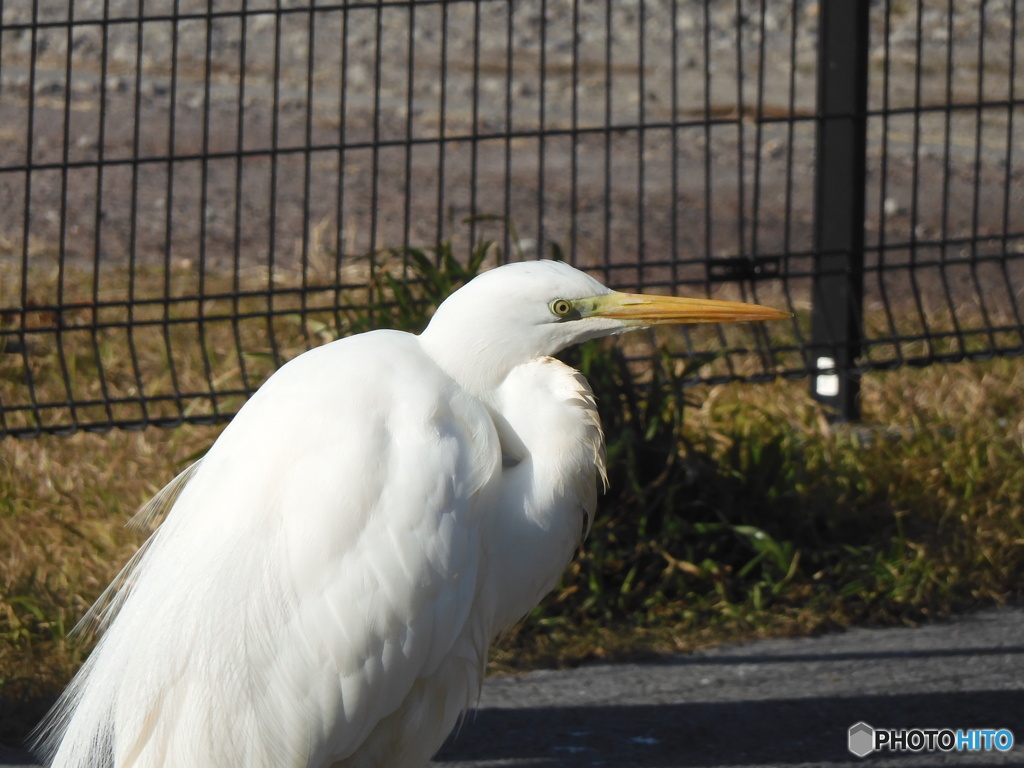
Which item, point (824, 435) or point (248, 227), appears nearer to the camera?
point (824, 435)

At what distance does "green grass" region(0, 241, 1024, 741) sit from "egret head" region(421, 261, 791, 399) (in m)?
1.35

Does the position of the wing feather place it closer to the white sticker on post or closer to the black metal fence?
the black metal fence

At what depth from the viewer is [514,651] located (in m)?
3.56

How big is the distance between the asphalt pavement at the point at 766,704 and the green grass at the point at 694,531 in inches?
4.0

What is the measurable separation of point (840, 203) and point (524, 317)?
2.45 meters

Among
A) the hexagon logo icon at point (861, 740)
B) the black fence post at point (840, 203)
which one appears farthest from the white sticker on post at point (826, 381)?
the hexagon logo icon at point (861, 740)

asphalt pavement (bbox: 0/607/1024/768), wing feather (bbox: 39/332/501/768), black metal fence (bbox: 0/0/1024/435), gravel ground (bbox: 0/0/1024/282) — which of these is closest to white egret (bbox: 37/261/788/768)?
wing feather (bbox: 39/332/501/768)

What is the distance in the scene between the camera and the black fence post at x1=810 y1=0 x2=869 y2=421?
4383 millimetres

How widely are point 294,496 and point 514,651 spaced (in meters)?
1.43

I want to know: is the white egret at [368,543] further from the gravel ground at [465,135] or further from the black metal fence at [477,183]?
the gravel ground at [465,135]

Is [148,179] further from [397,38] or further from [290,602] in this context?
[290,602]

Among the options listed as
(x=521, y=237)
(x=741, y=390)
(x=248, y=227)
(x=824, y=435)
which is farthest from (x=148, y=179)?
(x=824, y=435)

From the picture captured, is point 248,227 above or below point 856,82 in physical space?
below

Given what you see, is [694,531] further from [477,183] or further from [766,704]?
[477,183]
